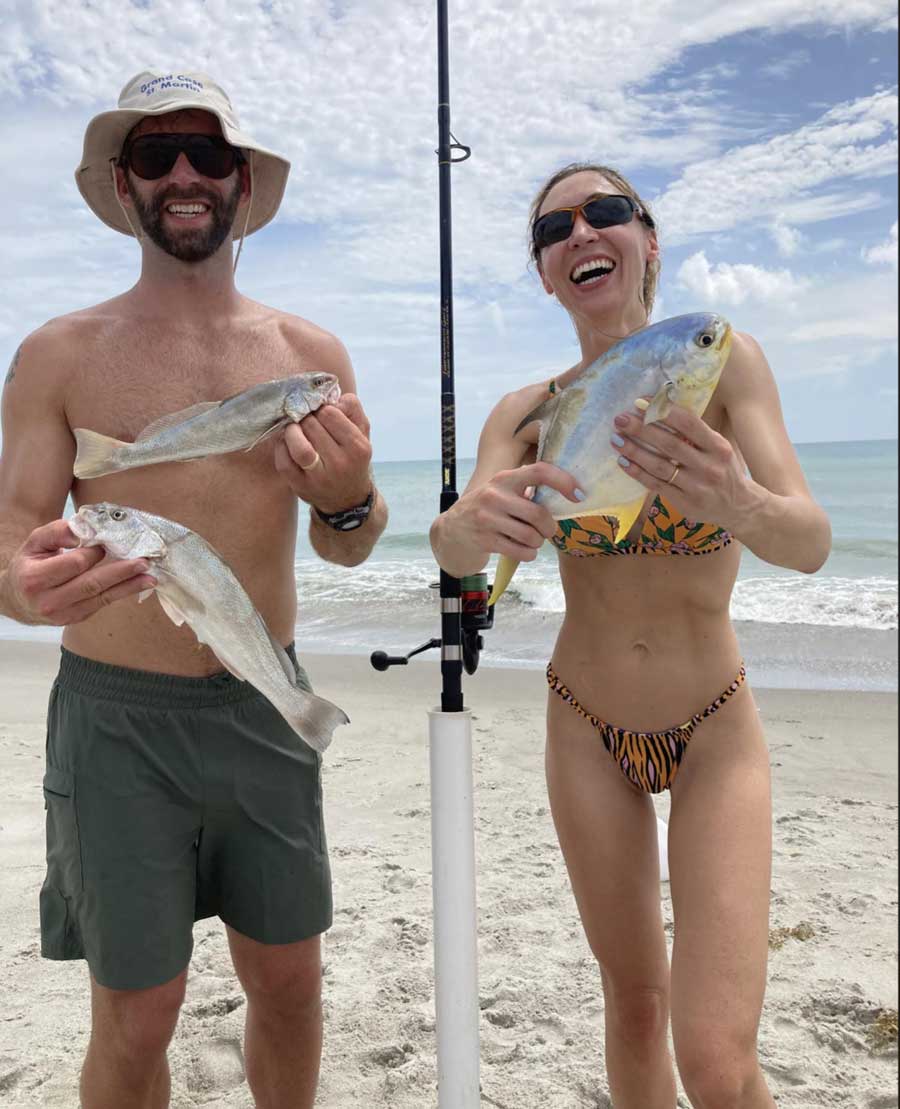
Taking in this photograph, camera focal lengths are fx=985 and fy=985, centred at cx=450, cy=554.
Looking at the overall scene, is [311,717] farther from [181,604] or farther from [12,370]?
[12,370]

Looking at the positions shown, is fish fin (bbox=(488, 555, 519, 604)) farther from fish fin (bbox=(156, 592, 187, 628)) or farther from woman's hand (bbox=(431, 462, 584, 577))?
fish fin (bbox=(156, 592, 187, 628))

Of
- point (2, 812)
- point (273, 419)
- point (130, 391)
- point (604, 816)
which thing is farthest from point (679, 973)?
point (2, 812)

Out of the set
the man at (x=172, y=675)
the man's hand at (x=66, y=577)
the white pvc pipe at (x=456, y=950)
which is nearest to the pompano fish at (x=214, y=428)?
the man at (x=172, y=675)

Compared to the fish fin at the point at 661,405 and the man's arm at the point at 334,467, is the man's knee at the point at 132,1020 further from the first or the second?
the fish fin at the point at 661,405

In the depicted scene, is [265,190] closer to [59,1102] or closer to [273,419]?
[273,419]

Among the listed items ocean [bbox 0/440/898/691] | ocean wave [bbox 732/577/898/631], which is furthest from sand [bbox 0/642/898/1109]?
ocean wave [bbox 732/577/898/631]

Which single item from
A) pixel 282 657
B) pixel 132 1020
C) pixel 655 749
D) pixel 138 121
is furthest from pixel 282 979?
pixel 138 121

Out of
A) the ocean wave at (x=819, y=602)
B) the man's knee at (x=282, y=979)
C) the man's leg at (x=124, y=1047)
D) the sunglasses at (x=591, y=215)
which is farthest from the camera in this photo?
the ocean wave at (x=819, y=602)

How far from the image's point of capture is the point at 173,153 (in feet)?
9.02

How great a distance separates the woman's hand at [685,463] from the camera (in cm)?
198

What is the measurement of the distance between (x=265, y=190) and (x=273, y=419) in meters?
1.14

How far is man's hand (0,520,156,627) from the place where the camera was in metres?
2.02

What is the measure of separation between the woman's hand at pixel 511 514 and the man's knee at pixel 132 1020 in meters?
1.49

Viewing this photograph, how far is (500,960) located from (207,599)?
114 inches
